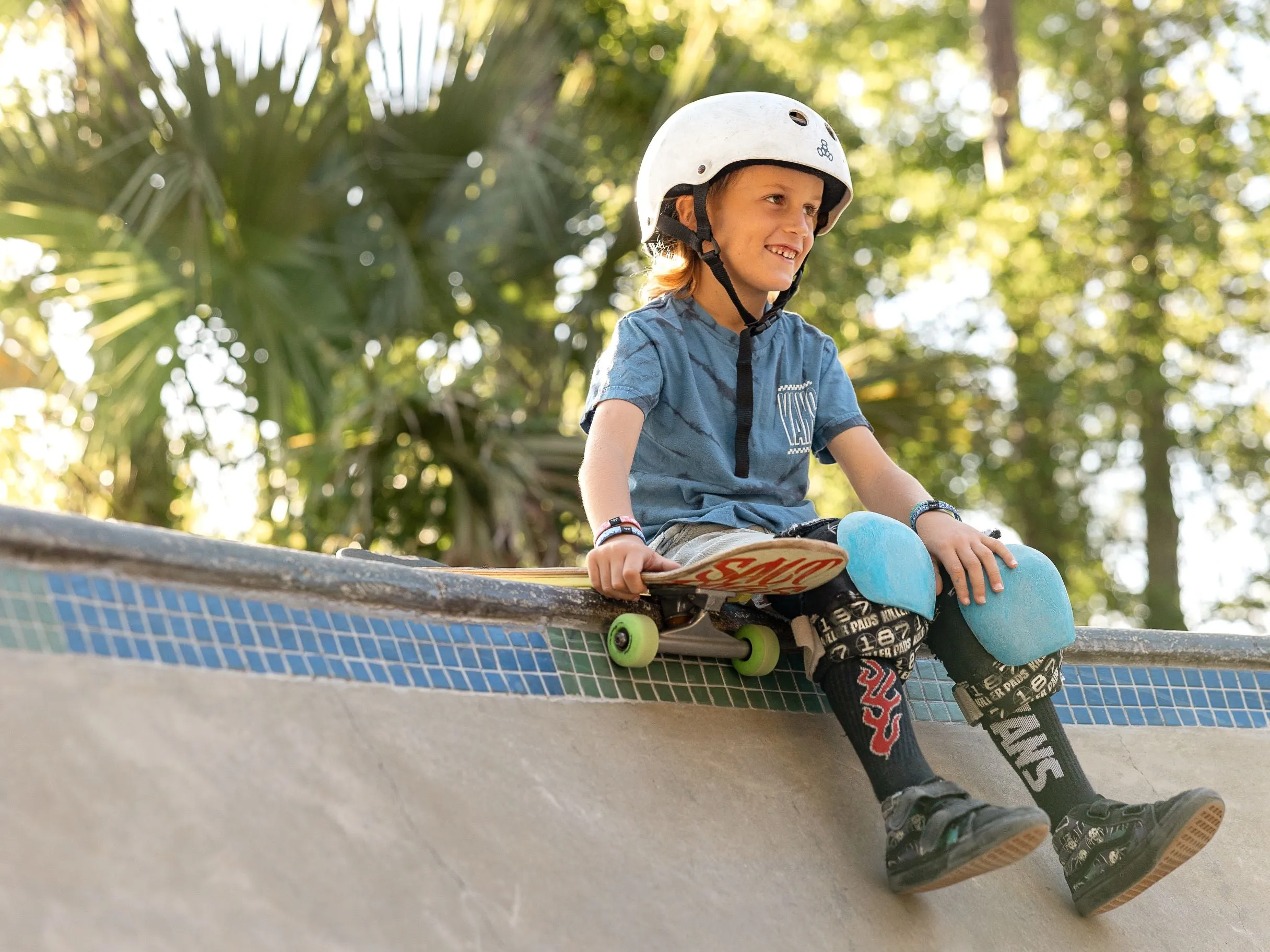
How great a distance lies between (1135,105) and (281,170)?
10.3 m

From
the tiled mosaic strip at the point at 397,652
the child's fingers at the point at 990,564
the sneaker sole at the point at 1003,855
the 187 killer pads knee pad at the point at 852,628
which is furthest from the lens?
the child's fingers at the point at 990,564

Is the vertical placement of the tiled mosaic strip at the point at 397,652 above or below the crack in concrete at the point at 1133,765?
above

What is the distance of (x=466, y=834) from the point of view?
236 cm

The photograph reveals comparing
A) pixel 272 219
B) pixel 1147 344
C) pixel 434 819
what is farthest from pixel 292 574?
pixel 1147 344

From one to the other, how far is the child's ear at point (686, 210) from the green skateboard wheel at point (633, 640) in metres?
1.04

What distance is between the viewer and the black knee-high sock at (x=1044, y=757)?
291cm

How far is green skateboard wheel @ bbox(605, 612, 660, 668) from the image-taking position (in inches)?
113

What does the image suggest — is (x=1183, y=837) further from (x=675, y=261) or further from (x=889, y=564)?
(x=675, y=261)

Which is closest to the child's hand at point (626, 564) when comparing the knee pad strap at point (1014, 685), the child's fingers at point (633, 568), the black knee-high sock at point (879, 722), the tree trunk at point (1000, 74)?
the child's fingers at point (633, 568)

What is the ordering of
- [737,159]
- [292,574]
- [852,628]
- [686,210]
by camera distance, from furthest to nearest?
1. [686,210]
2. [737,159]
3. [852,628]
4. [292,574]

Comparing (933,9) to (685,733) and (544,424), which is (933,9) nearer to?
(544,424)

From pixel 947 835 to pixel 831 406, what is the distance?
4.07 feet

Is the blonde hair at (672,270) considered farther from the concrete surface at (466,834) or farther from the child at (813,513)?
the concrete surface at (466,834)

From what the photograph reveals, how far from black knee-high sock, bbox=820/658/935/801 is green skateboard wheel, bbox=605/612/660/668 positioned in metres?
0.38
